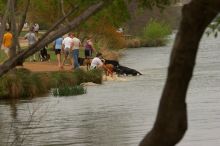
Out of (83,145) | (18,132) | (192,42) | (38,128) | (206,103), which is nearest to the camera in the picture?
(192,42)

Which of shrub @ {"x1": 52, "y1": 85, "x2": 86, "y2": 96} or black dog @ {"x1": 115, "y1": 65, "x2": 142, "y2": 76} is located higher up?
black dog @ {"x1": 115, "y1": 65, "x2": 142, "y2": 76}

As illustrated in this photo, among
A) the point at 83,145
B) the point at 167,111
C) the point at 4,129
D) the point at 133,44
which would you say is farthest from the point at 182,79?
the point at 133,44

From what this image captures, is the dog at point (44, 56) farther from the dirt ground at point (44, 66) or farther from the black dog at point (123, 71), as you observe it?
the black dog at point (123, 71)

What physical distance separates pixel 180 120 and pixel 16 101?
23495 mm

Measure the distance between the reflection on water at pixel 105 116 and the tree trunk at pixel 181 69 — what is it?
872 cm

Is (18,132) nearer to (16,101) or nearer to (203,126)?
(203,126)

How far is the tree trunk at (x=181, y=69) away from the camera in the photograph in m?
6.11

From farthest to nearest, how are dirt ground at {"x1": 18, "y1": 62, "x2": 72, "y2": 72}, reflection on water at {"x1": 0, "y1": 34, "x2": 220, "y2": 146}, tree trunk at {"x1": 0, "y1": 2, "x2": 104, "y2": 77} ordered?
dirt ground at {"x1": 18, "y1": 62, "x2": 72, "y2": 72} < reflection on water at {"x1": 0, "y1": 34, "x2": 220, "y2": 146} < tree trunk at {"x1": 0, "y1": 2, "x2": 104, "y2": 77}

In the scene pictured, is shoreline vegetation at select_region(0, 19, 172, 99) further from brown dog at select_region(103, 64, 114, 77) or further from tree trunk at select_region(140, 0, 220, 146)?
tree trunk at select_region(140, 0, 220, 146)

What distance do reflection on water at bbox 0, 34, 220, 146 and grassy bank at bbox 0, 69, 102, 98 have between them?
839mm

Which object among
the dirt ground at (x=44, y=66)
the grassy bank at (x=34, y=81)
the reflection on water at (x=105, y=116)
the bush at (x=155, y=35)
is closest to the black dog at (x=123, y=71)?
the dirt ground at (x=44, y=66)

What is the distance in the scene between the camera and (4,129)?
72.1ft

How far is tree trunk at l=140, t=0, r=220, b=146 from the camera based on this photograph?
6.11m

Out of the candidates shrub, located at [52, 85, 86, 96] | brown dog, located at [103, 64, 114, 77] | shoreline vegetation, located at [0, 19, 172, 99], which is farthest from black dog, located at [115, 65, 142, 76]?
shrub, located at [52, 85, 86, 96]
